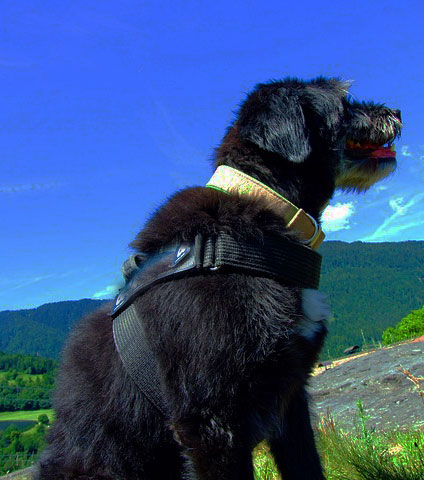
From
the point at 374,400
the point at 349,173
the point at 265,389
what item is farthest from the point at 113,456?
the point at 374,400

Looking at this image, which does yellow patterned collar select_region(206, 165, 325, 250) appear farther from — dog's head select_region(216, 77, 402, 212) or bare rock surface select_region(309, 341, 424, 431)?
bare rock surface select_region(309, 341, 424, 431)

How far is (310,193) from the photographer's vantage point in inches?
113

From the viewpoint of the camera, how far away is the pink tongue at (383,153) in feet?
11.6

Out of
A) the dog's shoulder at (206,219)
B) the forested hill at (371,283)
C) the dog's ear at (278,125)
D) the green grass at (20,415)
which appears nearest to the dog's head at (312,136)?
the dog's ear at (278,125)

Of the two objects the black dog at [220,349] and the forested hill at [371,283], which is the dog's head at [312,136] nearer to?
the black dog at [220,349]

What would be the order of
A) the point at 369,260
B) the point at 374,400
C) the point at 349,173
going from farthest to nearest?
the point at 369,260
the point at 374,400
the point at 349,173

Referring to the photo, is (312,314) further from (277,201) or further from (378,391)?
(378,391)

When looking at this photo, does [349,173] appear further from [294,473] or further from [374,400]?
[374,400]

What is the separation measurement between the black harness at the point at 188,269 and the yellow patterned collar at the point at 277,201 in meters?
0.20

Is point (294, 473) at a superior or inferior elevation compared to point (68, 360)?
inferior

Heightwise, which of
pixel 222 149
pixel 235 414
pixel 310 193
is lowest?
pixel 235 414

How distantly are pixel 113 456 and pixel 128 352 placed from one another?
504 mm

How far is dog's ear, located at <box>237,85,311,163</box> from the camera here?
270 centimetres

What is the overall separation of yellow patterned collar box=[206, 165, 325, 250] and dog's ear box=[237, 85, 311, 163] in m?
0.24
